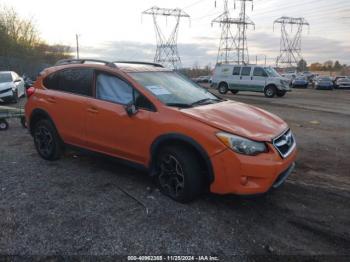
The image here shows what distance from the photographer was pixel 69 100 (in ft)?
17.5

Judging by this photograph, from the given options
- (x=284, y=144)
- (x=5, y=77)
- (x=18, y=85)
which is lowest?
(x=284, y=144)

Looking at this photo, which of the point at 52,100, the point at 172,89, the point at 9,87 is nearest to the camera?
the point at 172,89

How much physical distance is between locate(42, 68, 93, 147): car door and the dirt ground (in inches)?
23.9

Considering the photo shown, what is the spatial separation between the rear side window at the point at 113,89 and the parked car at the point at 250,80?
60.1 ft

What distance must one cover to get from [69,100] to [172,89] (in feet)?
5.43

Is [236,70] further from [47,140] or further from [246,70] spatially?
[47,140]

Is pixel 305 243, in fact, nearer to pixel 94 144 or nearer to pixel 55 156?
pixel 94 144

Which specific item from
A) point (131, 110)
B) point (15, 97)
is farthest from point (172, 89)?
point (15, 97)

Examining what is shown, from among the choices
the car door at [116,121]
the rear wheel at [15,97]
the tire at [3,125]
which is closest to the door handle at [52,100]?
the car door at [116,121]

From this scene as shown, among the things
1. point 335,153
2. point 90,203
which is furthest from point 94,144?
point 335,153

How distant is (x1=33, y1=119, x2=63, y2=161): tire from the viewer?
569 cm

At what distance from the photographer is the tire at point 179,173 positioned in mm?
3992

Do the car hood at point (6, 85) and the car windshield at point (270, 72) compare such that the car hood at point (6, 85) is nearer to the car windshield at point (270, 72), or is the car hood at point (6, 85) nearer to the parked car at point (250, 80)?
the parked car at point (250, 80)

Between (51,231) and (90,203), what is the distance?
72cm
